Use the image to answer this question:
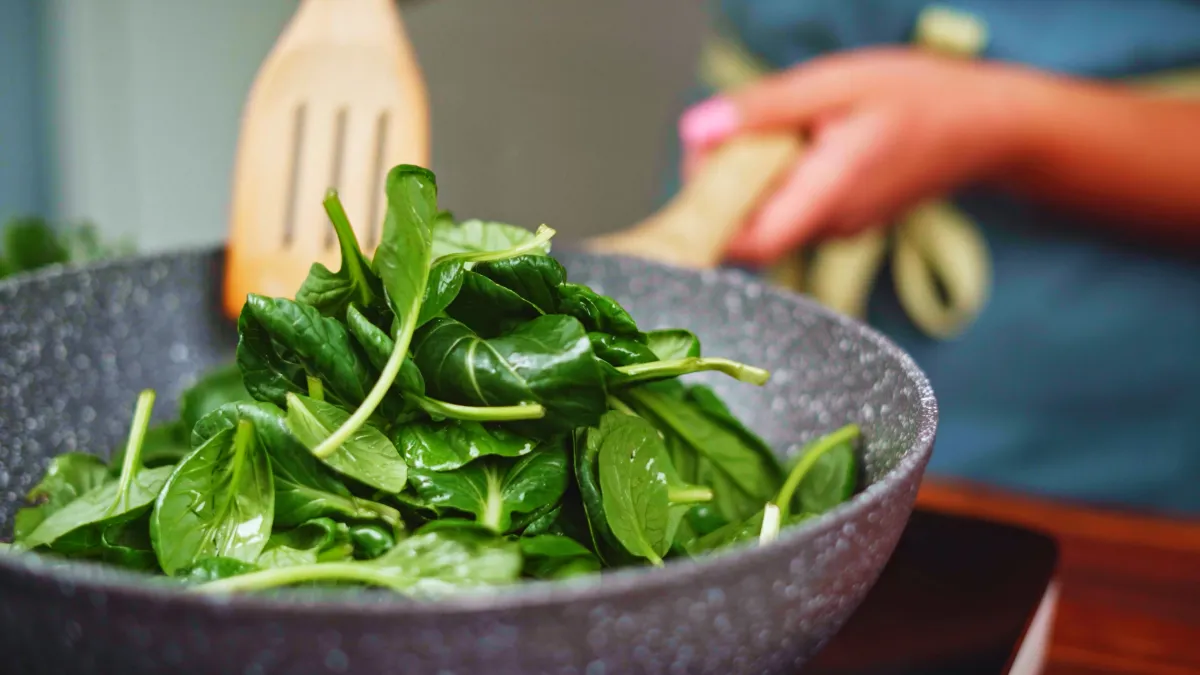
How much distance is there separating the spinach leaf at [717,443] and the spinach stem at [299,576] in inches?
6.2

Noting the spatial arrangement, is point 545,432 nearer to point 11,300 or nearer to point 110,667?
point 110,667

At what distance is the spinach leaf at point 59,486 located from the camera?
1.30 ft

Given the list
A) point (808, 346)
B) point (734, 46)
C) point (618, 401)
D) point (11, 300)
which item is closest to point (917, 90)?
point (734, 46)

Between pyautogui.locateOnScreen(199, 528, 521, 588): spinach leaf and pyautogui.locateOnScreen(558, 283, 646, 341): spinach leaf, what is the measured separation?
101 mm

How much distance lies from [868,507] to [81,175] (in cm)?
174

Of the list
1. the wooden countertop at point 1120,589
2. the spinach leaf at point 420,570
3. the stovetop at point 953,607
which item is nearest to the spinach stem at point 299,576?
the spinach leaf at point 420,570

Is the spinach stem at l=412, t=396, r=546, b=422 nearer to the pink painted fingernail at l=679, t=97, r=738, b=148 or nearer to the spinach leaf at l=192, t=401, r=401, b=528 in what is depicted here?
the spinach leaf at l=192, t=401, r=401, b=528

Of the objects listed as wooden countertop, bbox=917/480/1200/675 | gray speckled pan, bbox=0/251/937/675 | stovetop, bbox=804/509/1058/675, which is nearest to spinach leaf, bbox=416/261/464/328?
gray speckled pan, bbox=0/251/937/675

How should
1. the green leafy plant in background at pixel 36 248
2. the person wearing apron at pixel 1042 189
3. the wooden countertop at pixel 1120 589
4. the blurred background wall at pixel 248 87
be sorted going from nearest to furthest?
1. the wooden countertop at pixel 1120 589
2. the green leafy plant in background at pixel 36 248
3. the person wearing apron at pixel 1042 189
4. the blurred background wall at pixel 248 87

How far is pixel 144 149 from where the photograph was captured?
164cm

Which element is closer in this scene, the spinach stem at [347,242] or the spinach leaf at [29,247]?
the spinach stem at [347,242]

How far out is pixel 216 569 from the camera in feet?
0.93

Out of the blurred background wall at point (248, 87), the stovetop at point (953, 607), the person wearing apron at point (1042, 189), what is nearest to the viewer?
the stovetop at point (953, 607)

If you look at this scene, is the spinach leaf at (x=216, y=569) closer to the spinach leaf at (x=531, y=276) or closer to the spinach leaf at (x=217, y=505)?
the spinach leaf at (x=217, y=505)
